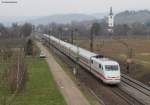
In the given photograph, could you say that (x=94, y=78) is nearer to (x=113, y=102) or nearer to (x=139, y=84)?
(x=139, y=84)

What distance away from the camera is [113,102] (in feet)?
121

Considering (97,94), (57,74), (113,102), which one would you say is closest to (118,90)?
(97,94)

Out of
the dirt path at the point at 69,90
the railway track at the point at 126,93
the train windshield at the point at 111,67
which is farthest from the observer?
the train windshield at the point at 111,67

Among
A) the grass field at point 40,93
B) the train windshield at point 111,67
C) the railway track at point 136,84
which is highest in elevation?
the train windshield at point 111,67

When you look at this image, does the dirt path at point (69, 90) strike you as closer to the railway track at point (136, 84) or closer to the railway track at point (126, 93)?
the railway track at point (126, 93)

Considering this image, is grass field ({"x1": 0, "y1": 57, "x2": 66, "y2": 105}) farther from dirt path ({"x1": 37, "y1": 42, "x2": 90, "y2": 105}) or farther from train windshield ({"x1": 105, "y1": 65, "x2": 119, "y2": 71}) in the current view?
train windshield ({"x1": 105, "y1": 65, "x2": 119, "y2": 71})

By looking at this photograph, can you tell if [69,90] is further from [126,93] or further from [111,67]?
[111,67]

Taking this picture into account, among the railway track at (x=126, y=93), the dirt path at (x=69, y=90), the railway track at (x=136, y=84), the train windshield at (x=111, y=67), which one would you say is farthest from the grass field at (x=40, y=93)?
the railway track at (x=136, y=84)

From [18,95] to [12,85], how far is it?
1513 mm

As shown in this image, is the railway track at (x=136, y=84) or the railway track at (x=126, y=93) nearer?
the railway track at (x=126, y=93)

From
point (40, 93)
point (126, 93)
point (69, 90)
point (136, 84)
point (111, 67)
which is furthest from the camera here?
point (136, 84)

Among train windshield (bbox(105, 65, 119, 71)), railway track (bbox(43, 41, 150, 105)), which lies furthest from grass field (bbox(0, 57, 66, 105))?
train windshield (bbox(105, 65, 119, 71))

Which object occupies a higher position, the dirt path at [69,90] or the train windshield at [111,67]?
the train windshield at [111,67]

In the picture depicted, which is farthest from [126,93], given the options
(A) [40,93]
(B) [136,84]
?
(A) [40,93]
